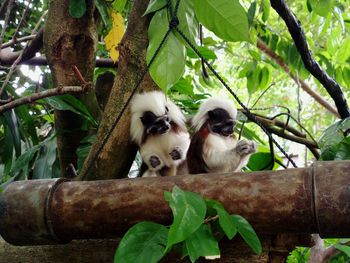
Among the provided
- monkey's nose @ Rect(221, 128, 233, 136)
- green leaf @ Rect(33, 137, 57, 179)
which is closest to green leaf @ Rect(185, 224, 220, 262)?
monkey's nose @ Rect(221, 128, 233, 136)

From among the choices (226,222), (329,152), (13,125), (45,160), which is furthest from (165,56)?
(45,160)

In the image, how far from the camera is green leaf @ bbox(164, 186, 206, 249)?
0.69 metres

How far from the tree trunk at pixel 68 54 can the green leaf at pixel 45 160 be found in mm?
155

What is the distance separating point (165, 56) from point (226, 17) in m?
0.15

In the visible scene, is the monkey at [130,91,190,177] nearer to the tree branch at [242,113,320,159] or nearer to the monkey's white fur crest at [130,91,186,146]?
the monkey's white fur crest at [130,91,186,146]

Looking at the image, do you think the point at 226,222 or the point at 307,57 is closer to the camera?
the point at 226,222

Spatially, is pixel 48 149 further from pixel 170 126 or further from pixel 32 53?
pixel 170 126

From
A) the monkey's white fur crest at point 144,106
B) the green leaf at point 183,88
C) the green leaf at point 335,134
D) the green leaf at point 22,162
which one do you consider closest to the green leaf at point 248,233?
the green leaf at point 335,134

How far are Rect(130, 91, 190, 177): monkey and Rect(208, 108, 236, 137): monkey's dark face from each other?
0.31 ft

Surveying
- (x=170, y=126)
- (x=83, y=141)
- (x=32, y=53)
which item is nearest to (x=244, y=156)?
(x=170, y=126)

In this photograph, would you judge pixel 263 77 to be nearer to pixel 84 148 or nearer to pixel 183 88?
pixel 183 88

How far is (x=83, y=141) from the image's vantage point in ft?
5.29

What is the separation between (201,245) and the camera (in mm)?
743

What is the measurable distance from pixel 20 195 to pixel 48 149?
0.90 m
